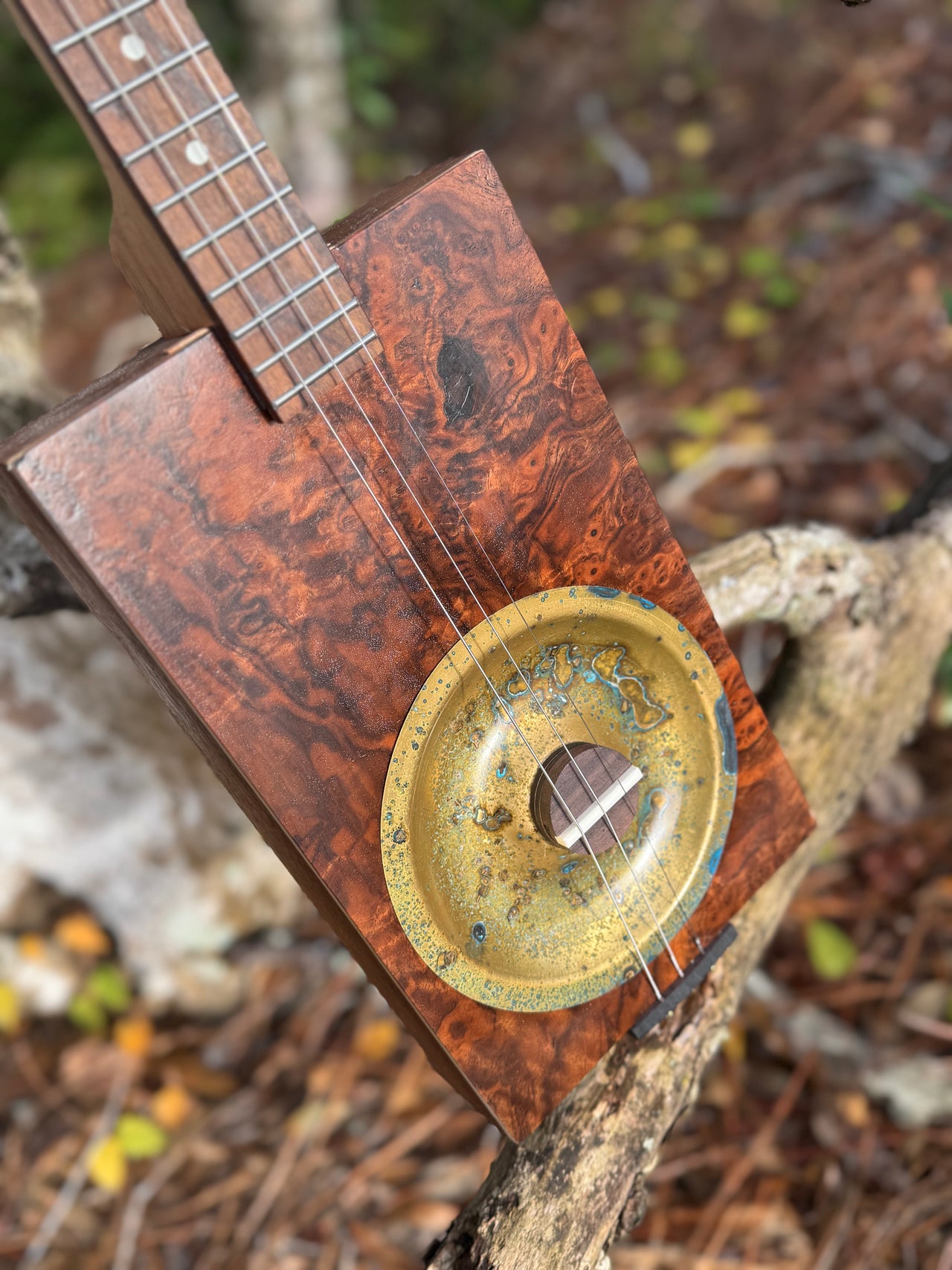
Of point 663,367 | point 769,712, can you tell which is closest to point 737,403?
point 663,367

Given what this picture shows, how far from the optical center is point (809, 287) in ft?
7.48

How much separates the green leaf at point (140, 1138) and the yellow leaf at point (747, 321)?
1934 mm

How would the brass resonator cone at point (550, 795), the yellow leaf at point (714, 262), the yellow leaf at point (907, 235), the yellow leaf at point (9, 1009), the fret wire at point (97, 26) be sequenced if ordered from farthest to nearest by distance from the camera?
1. the yellow leaf at point (714, 262)
2. the yellow leaf at point (907, 235)
3. the yellow leaf at point (9, 1009)
4. the brass resonator cone at point (550, 795)
5. the fret wire at point (97, 26)

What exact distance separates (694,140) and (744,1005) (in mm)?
2228

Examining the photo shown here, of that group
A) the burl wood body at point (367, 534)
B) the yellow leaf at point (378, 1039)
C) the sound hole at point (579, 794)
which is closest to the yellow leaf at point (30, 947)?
the yellow leaf at point (378, 1039)

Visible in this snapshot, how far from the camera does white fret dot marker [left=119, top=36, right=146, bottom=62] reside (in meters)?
0.72

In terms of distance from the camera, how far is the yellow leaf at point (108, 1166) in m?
1.41

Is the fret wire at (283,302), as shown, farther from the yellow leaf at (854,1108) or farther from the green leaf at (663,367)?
the green leaf at (663,367)

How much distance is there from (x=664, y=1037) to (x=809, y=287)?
181 centimetres

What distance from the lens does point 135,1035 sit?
61.3 inches

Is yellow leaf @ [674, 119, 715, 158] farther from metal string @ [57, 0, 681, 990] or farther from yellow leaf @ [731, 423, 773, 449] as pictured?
metal string @ [57, 0, 681, 990]

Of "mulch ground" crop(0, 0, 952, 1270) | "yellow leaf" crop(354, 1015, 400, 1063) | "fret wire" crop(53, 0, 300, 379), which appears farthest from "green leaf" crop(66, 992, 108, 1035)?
"fret wire" crop(53, 0, 300, 379)

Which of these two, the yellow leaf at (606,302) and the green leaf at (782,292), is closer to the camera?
the green leaf at (782,292)

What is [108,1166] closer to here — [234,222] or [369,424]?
[369,424]
